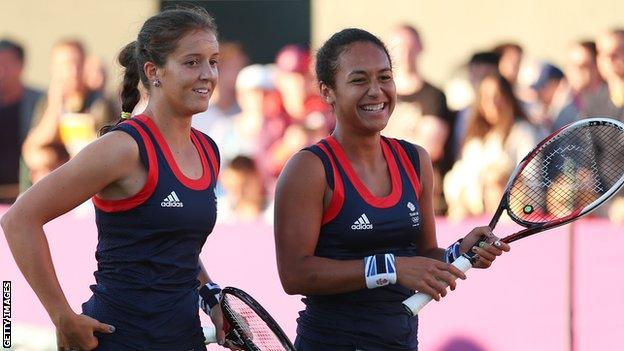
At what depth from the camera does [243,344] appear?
383cm

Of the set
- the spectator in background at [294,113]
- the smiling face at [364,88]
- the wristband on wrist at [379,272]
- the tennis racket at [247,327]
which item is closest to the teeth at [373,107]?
the smiling face at [364,88]

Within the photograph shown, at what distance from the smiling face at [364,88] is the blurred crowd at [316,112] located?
3.67 metres

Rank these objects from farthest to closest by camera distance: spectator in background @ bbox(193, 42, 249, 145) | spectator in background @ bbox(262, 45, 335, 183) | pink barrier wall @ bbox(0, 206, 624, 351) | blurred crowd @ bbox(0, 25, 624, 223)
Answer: spectator in background @ bbox(193, 42, 249, 145) → spectator in background @ bbox(262, 45, 335, 183) → blurred crowd @ bbox(0, 25, 624, 223) → pink barrier wall @ bbox(0, 206, 624, 351)

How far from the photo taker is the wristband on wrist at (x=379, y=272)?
372 centimetres

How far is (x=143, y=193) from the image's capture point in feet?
11.5

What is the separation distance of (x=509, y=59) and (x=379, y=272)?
525 cm

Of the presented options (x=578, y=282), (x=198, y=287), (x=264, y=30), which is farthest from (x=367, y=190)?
(x=264, y=30)

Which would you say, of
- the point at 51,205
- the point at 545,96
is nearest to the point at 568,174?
the point at 51,205

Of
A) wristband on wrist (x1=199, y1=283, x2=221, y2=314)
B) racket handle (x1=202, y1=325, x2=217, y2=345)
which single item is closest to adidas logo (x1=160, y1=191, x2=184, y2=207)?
wristband on wrist (x1=199, y1=283, x2=221, y2=314)

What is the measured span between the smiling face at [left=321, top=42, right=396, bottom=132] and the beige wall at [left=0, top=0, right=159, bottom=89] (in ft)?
19.9

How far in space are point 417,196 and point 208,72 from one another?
Answer: 0.86 metres

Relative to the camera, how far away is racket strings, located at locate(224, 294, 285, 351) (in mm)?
3855

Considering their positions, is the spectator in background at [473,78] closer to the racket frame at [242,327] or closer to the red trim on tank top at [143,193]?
the racket frame at [242,327]

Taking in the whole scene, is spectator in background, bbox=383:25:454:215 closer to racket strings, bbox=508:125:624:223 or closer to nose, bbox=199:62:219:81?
racket strings, bbox=508:125:624:223
